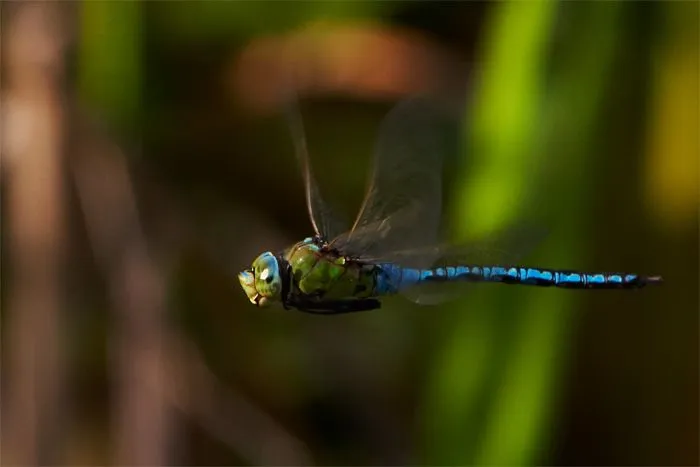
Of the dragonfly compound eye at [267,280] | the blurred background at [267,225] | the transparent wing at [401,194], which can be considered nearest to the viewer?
the dragonfly compound eye at [267,280]

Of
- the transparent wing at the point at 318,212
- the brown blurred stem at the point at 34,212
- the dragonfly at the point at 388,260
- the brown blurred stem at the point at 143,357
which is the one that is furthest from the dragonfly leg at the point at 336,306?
the brown blurred stem at the point at 34,212

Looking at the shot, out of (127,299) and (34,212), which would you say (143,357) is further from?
(34,212)

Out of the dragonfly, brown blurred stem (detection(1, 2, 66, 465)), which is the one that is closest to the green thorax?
the dragonfly

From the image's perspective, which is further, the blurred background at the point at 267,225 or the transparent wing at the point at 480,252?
the blurred background at the point at 267,225

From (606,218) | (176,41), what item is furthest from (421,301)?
(176,41)

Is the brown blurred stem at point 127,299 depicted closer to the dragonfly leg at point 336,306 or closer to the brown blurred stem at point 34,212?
the brown blurred stem at point 34,212

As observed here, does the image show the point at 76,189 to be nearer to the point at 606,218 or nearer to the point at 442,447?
the point at 442,447
